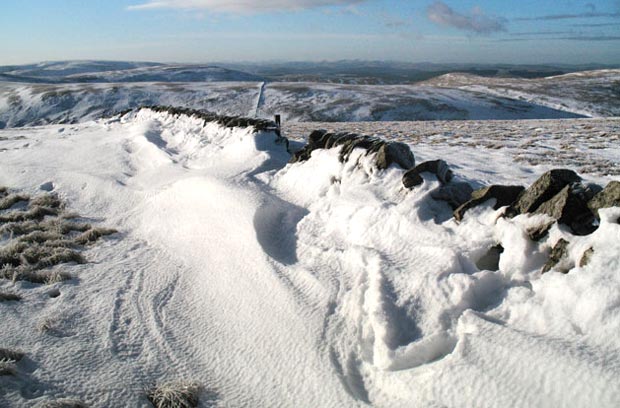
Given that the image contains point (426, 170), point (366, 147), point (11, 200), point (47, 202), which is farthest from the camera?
point (47, 202)

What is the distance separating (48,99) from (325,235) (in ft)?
215

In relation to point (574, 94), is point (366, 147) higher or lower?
lower

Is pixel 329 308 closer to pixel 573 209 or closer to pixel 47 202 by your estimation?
pixel 573 209

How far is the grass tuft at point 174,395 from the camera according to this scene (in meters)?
3.55

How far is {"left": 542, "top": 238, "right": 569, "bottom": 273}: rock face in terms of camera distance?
391cm

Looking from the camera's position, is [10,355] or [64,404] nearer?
[64,404]

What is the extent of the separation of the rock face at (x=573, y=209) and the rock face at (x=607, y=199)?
71 mm

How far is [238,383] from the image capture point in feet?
12.8

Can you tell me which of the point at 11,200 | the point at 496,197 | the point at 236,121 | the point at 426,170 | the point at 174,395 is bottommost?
the point at 174,395

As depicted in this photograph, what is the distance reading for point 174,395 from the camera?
3.61m

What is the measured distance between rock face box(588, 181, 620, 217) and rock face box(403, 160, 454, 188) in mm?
2245

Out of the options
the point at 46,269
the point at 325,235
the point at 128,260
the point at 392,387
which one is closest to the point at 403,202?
the point at 325,235

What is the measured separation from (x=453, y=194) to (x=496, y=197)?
75 centimetres

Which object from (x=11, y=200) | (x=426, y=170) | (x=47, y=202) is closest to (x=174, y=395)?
(x=426, y=170)
